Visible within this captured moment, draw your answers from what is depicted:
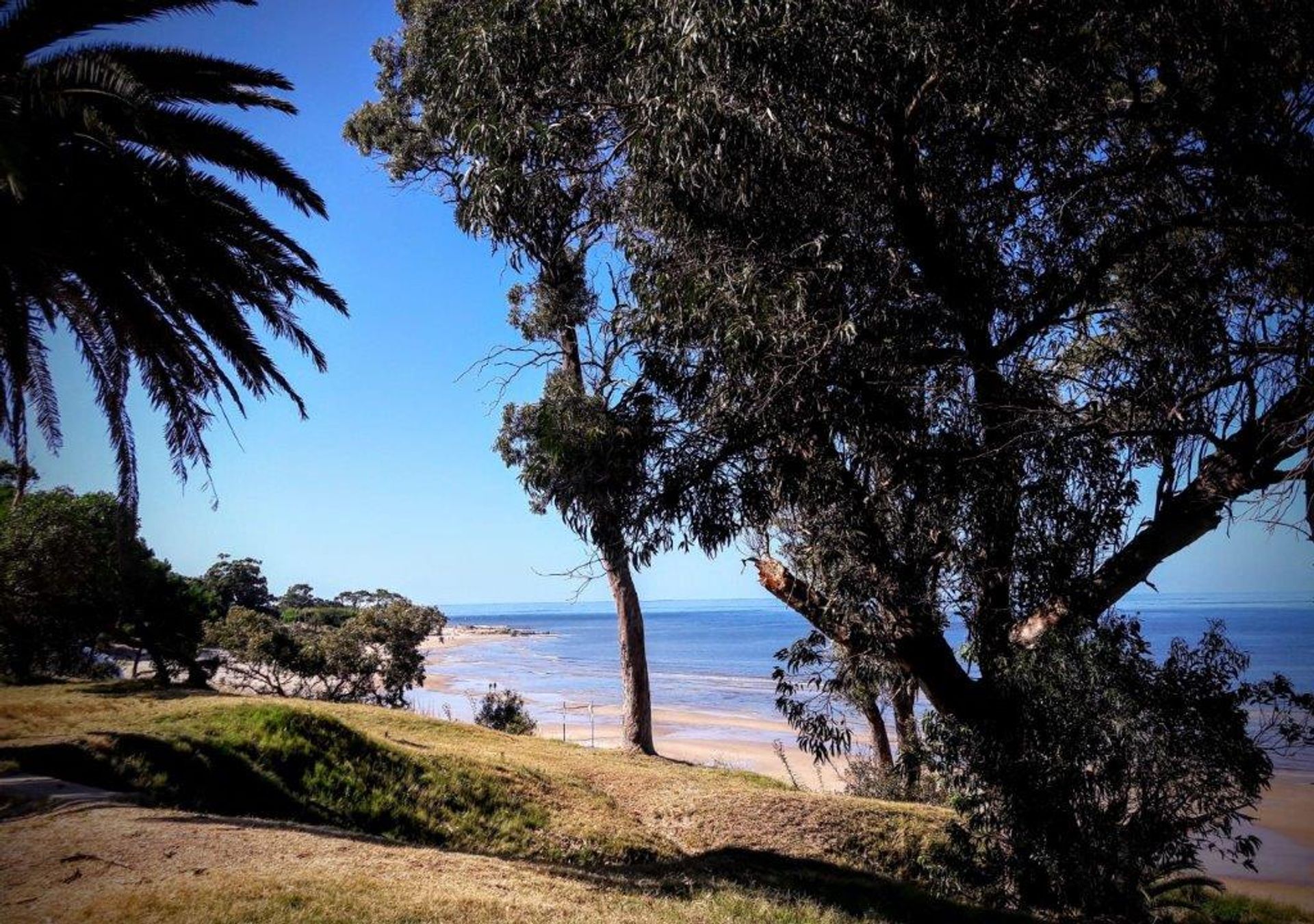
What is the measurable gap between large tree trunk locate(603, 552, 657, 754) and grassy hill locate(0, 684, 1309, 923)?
2672mm

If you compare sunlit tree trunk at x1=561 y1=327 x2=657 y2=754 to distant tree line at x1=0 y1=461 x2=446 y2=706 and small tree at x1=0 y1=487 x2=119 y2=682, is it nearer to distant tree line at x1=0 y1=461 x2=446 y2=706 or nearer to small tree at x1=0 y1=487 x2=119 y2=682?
distant tree line at x1=0 y1=461 x2=446 y2=706

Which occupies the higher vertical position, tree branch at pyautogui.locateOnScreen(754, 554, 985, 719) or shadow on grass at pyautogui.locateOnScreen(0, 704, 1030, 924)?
tree branch at pyautogui.locateOnScreen(754, 554, 985, 719)

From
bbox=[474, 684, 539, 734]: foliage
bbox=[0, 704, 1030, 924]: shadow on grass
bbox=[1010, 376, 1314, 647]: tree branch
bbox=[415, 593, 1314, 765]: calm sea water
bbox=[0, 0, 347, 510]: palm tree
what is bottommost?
bbox=[415, 593, 1314, 765]: calm sea water

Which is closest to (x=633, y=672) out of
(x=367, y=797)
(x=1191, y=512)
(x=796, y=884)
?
(x=367, y=797)

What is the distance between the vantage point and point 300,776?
10.4 meters

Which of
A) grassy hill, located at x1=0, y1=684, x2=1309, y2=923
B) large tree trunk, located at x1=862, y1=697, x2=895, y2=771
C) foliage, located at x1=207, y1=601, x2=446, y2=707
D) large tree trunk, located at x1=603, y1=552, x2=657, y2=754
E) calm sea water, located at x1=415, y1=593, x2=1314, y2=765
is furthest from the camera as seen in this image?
calm sea water, located at x1=415, y1=593, x2=1314, y2=765

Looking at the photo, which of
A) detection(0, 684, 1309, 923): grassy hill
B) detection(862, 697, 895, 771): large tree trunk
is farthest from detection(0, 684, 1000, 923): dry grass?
detection(862, 697, 895, 771): large tree trunk

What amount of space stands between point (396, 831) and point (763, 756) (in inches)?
771

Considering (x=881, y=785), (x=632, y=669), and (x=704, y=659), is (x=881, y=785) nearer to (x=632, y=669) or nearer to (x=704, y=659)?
(x=632, y=669)

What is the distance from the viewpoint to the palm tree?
805 centimetres

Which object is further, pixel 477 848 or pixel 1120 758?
pixel 477 848

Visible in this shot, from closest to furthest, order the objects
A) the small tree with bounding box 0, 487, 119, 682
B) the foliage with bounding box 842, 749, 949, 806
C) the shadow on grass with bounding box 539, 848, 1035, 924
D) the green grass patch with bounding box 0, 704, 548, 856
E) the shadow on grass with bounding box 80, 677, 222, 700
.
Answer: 1. the shadow on grass with bounding box 539, 848, 1035, 924
2. the green grass patch with bounding box 0, 704, 548, 856
3. the foliage with bounding box 842, 749, 949, 806
4. the shadow on grass with bounding box 80, 677, 222, 700
5. the small tree with bounding box 0, 487, 119, 682

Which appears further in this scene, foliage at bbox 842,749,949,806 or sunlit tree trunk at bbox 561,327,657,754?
sunlit tree trunk at bbox 561,327,657,754

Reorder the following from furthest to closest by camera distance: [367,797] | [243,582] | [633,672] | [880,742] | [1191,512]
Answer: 1. [243,582]
2. [633,672]
3. [880,742]
4. [367,797]
5. [1191,512]
